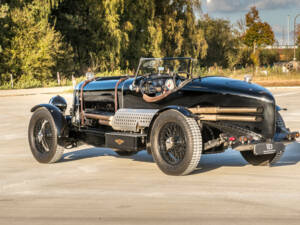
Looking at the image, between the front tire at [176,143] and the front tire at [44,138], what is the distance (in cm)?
189

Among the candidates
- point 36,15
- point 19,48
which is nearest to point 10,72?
point 19,48

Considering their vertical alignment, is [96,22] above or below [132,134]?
above

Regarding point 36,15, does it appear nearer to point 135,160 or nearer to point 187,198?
point 135,160

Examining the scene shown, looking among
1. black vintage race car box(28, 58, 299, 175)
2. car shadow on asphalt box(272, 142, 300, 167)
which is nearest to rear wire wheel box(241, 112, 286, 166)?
black vintage race car box(28, 58, 299, 175)

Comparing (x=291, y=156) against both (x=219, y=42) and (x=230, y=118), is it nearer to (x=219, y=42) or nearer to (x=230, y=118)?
(x=230, y=118)

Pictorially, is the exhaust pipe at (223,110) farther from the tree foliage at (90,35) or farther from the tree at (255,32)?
the tree at (255,32)

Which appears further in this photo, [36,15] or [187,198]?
[36,15]

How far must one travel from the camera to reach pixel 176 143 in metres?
6.85

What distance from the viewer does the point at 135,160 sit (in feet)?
28.0

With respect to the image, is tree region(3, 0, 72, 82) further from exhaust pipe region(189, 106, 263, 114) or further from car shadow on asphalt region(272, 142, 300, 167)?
exhaust pipe region(189, 106, 263, 114)

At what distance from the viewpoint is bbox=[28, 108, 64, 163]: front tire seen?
8273mm

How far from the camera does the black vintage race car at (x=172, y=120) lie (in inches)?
267

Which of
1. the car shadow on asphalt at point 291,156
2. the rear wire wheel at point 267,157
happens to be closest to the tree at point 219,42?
the car shadow on asphalt at point 291,156

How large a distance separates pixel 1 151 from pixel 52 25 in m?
36.4
